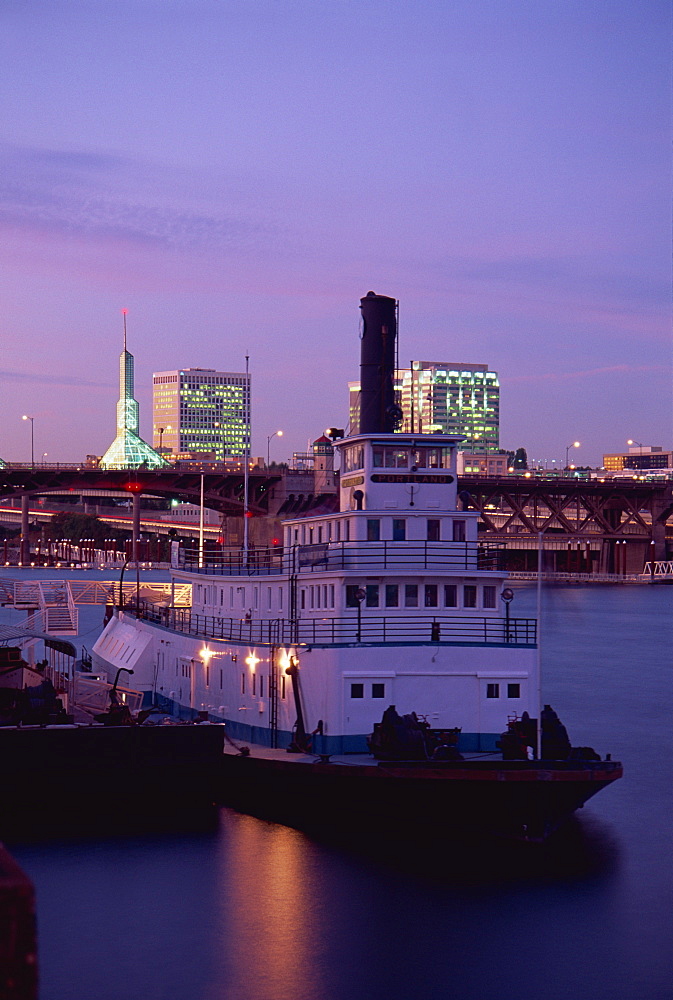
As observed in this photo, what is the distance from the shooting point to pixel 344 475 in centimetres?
3030

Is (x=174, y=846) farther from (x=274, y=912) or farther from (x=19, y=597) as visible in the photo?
(x=19, y=597)

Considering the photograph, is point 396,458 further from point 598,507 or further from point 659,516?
point 659,516

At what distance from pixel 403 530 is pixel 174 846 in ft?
28.8

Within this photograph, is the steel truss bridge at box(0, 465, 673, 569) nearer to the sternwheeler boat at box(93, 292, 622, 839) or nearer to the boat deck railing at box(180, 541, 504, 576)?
the sternwheeler boat at box(93, 292, 622, 839)

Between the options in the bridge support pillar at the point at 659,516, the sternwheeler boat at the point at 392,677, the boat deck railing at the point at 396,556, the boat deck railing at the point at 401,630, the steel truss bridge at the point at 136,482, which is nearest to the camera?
the sternwheeler boat at the point at 392,677

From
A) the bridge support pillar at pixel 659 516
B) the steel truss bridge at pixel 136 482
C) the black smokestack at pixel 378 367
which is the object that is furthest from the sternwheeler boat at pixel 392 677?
the bridge support pillar at pixel 659 516

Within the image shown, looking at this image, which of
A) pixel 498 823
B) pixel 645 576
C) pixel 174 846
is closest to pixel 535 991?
pixel 498 823

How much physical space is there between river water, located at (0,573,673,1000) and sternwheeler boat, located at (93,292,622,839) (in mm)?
1148

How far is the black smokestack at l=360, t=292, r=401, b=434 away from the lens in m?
32.0

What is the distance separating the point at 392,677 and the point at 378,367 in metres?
9.82

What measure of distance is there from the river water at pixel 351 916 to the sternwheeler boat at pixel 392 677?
1148 mm

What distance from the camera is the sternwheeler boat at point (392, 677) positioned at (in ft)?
79.3

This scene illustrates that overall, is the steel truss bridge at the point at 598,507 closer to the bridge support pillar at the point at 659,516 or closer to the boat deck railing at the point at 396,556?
the bridge support pillar at the point at 659,516

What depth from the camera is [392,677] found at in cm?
2580
